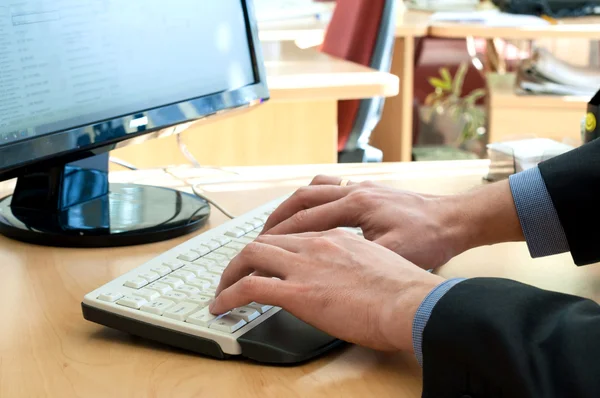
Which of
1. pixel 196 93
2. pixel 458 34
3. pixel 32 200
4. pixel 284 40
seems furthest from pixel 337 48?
pixel 32 200

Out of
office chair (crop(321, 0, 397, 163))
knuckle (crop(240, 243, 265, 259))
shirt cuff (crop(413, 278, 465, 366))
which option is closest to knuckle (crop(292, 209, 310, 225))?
knuckle (crop(240, 243, 265, 259))

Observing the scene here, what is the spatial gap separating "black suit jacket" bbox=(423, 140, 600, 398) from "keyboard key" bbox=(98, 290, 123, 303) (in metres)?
0.27

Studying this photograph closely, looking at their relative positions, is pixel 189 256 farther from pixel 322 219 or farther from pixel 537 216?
pixel 537 216

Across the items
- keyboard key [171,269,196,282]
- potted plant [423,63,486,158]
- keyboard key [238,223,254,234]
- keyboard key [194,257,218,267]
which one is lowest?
potted plant [423,63,486,158]

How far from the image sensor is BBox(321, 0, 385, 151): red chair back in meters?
2.06

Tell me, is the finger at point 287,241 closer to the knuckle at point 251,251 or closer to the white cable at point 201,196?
the knuckle at point 251,251

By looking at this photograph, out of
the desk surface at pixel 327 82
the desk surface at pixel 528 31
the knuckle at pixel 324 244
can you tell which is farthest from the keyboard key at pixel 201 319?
the desk surface at pixel 528 31

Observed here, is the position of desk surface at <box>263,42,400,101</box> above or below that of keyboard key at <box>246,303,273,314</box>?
below

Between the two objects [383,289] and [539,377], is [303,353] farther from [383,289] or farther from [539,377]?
[539,377]

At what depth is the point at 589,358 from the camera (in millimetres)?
524

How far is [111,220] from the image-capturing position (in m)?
0.96

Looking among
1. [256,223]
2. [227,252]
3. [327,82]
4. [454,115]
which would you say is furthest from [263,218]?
[454,115]

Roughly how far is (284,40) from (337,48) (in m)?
0.28

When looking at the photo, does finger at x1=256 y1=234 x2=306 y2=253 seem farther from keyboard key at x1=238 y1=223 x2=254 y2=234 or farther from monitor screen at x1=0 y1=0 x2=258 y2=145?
monitor screen at x1=0 y1=0 x2=258 y2=145
